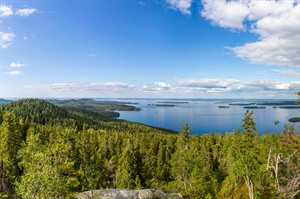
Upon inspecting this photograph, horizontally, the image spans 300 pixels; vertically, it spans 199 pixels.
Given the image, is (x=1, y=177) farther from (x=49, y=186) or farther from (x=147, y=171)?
(x=147, y=171)

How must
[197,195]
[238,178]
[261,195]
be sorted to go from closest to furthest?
1. [261,195]
2. [238,178]
3. [197,195]

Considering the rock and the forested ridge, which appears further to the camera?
the rock

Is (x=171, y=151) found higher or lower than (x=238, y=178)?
lower

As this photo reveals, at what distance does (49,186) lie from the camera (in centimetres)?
1472

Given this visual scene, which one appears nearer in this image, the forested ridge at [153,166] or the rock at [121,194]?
the forested ridge at [153,166]

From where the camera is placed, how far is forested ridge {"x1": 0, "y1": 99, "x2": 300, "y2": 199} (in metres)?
16.3

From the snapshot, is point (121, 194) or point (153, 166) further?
point (153, 166)

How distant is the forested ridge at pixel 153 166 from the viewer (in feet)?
53.6

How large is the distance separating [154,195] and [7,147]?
50889 millimetres

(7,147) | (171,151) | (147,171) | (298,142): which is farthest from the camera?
(171,151)

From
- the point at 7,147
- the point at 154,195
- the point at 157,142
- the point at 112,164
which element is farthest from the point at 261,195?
the point at 157,142

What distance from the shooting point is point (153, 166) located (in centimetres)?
7819

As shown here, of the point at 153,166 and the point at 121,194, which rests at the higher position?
the point at 121,194

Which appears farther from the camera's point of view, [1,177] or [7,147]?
[7,147]
